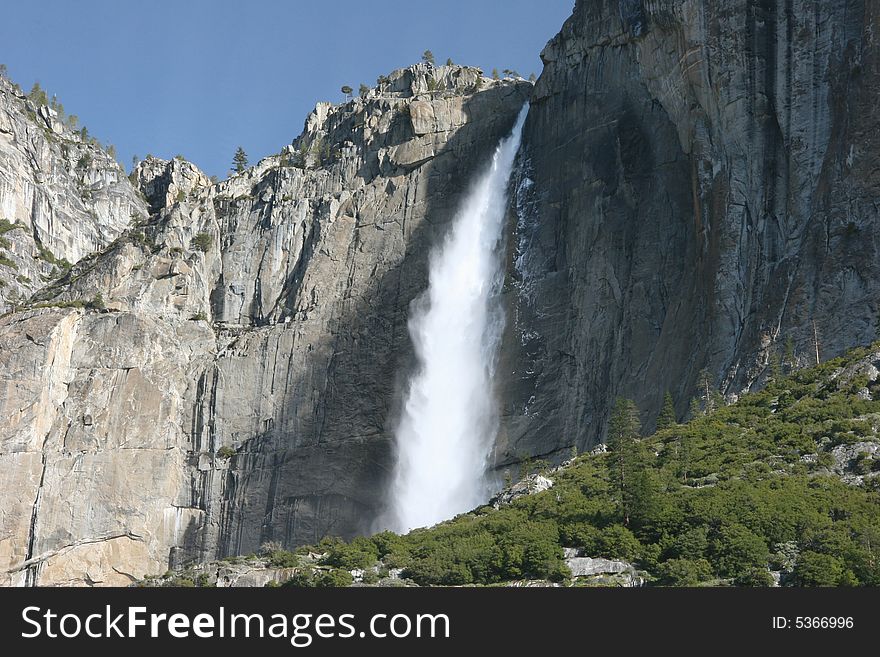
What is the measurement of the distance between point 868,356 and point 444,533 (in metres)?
20.3

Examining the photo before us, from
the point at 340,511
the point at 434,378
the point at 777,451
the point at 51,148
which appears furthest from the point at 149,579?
the point at 51,148

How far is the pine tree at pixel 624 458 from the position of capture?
52772 millimetres

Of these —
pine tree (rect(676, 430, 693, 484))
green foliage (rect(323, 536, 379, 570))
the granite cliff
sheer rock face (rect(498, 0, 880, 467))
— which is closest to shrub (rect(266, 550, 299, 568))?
green foliage (rect(323, 536, 379, 570))

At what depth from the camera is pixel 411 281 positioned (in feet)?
306

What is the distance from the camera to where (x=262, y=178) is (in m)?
107

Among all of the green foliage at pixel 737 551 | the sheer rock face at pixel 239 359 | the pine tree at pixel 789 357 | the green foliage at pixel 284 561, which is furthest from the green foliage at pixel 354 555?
the sheer rock face at pixel 239 359

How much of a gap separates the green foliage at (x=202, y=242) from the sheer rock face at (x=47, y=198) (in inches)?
566

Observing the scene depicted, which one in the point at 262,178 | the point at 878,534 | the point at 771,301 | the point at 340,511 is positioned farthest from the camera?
the point at 262,178

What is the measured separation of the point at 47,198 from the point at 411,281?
130ft

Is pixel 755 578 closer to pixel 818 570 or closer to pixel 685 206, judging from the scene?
pixel 818 570

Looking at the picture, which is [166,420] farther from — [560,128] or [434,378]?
[560,128]

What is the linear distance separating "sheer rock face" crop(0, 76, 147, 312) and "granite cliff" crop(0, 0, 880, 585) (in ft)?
1.54

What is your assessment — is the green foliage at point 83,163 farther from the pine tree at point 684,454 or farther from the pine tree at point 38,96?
the pine tree at point 684,454

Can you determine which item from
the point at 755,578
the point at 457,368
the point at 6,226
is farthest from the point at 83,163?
the point at 755,578
